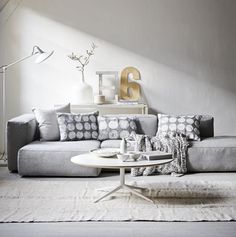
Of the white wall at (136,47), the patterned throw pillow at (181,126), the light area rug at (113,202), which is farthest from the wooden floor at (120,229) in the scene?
the white wall at (136,47)

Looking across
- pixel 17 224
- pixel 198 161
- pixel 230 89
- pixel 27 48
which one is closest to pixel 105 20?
pixel 27 48

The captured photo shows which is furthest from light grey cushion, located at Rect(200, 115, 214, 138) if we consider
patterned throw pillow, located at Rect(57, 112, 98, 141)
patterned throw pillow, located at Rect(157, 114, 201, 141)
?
patterned throw pillow, located at Rect(57, 112, 98, 141)

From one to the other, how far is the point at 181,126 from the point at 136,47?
1.73m

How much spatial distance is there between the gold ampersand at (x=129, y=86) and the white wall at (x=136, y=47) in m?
0.10

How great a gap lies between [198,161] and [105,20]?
2618mm

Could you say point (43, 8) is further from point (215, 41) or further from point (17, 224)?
point (17, 224)

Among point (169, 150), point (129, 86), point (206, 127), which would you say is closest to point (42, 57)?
point (129, 86)

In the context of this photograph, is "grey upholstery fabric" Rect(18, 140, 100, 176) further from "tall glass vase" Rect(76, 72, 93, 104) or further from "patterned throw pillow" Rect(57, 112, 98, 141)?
"tall glass vase" Rect(76, 72, 93, 104)

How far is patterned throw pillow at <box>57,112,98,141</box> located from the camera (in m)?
5.77

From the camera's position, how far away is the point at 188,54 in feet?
23.1

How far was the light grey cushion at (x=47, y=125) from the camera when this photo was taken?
583 cm

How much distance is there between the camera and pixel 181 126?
19.0 feet

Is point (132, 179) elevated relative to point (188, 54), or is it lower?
lower

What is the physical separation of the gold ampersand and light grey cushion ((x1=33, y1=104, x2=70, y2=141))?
1421 millimetres
